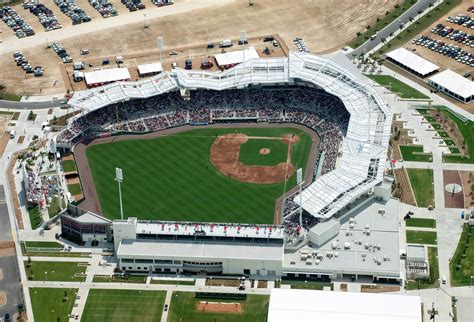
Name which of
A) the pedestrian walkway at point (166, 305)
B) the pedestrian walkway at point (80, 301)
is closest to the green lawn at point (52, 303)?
the pedestrian walkway at point (80, 301)

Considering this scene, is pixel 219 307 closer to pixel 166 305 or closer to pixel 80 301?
pixel 166 305

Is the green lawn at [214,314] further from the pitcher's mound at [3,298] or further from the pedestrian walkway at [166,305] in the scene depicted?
the pitcher's mound at [3,298]

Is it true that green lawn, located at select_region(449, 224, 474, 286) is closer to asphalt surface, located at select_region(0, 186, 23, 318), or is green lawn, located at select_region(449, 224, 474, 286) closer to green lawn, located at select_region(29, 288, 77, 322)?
green lawn, located at select_region(29, 288, 77, 322)

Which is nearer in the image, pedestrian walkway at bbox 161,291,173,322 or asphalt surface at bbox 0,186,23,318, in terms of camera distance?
pedestrian walkway at bbox 161,291,173,322

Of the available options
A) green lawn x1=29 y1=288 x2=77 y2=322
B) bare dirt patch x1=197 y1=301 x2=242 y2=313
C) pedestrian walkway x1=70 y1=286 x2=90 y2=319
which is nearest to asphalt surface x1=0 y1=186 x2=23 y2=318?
green lawn x1=29 y1=288 x2=77 y2=322

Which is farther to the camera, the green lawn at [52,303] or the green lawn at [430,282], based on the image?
the green lawn at [430,282]

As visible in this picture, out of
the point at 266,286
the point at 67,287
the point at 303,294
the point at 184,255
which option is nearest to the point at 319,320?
the point at 303,294

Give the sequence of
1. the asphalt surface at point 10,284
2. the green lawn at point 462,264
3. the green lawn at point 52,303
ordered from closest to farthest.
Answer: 1. the green lawn at point 52,303
2. the asphalt surface at point 10,284
3. the green lawn at point 462,264
